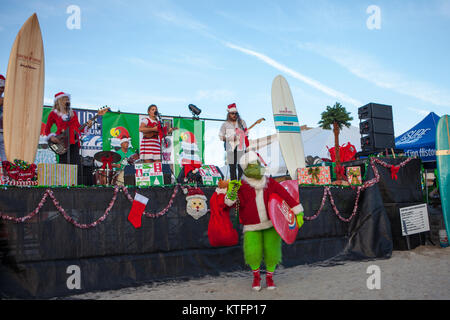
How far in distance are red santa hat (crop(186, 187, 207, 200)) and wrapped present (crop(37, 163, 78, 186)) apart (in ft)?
5.19

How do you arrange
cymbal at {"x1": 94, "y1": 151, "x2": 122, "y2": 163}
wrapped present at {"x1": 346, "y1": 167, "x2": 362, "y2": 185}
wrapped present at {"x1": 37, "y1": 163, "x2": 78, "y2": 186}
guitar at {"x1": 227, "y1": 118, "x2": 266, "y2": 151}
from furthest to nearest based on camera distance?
cymbal at {"x1": 94, "y1": 151, "x2": 122, "y2": 163}, wrapped present at {"x1": 346, "y1": 167, "x2": 362, "y2": 185}, guitar at {"x1": 227, "y1": 118, "x2": 266, "y2": 151}, wrapped present at {"x1": 37, "y1": 163, "x2": 78, "y2": 186}

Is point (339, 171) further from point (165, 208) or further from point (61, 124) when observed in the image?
point (61, 124)

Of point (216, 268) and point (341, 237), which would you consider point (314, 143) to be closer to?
point (341, 237)

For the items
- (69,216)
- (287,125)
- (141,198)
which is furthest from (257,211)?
(287,125)

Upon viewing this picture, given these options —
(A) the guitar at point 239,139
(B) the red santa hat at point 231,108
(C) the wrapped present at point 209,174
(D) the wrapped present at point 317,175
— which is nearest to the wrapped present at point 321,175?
(D) the wrapped present at point 317,175

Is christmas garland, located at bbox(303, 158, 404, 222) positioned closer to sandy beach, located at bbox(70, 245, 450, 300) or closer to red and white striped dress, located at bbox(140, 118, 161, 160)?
sandy beach, located at bbox(70, 245, 450, 300)

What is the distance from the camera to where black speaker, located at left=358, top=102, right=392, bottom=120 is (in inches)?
303

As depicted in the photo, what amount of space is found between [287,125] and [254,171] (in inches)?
171

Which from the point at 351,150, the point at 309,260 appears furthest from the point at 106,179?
the point at 351,150

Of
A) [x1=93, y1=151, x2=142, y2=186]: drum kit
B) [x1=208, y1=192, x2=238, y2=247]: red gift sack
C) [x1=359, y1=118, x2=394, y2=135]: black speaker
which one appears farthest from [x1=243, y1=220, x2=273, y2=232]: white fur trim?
[x1=359, y1=118, x2=394, y2=135]: black speaker

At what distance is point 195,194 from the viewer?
4289 mm

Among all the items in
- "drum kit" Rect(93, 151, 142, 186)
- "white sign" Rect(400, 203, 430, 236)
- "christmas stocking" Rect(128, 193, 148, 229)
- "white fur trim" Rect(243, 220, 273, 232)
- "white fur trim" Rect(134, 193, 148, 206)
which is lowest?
"white sign" Rect(400, 203, 430, 236)

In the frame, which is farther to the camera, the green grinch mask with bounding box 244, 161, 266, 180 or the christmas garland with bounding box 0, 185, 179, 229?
the green grinch mask with bounding box 244, 161, 266, 180
